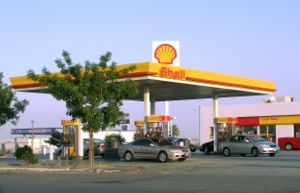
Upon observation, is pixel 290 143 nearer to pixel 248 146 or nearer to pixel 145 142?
pixel 248 146

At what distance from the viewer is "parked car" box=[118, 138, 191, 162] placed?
31359 mm

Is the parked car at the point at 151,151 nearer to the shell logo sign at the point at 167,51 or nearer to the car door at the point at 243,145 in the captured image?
the car door at the point at 243,145

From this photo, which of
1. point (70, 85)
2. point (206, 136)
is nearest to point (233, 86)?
point (70, 85)

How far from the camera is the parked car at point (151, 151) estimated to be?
31.4 meters

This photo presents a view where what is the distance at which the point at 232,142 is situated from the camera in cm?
3788

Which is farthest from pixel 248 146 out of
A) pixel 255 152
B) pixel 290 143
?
pixel 290 143

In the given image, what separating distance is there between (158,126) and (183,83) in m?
3.25

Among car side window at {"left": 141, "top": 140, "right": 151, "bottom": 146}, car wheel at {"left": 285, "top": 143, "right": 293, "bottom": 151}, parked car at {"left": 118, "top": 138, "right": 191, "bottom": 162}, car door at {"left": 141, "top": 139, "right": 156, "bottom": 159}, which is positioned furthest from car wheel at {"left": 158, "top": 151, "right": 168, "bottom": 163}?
car wheel at {"left": 285, "top": 143, "right": 293, "bottom": 151}

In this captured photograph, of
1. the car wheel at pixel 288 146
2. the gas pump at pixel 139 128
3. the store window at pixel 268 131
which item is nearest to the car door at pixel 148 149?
the gas pump at pixel 139 128

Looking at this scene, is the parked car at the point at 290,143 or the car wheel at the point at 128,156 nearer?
the car wheel at the point at 128,156

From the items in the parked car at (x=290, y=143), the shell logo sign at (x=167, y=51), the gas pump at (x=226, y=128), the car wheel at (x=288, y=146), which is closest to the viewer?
the shell logo sign at (x=167, y=51)

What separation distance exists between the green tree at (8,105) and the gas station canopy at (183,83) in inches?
138

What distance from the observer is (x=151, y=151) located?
3200 centimetres

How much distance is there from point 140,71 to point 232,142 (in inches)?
355
